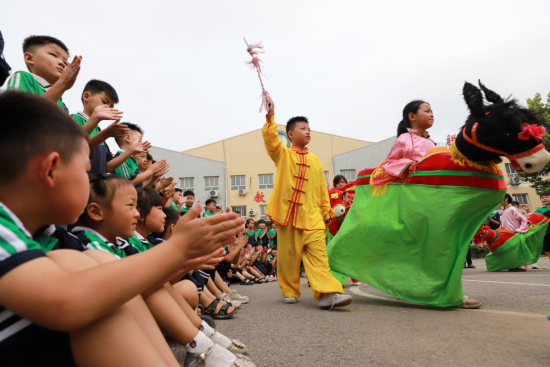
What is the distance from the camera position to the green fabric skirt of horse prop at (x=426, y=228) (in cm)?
321

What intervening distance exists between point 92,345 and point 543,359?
1.86 metres

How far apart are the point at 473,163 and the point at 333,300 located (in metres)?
1.78

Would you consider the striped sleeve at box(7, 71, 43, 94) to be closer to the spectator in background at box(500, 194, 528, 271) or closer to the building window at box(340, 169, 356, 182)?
the spectator in background at box(500, 194, 528, 271)

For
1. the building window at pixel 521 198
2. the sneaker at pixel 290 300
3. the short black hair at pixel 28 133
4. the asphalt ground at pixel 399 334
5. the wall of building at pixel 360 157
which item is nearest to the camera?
the short black hair at pixel 28 133

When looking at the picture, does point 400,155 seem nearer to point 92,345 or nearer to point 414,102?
point 414,102

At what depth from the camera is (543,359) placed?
5.31ft

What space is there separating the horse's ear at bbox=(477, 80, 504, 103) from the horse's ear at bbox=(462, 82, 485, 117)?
104 millimetres

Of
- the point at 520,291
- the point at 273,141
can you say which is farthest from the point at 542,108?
the point at 273,141

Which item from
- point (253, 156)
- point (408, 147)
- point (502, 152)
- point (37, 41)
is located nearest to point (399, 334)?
point (502, 152)

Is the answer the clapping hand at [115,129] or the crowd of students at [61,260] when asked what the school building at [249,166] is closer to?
the clapping hand at [115,129]

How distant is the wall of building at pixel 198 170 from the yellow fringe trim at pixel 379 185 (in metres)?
23.5

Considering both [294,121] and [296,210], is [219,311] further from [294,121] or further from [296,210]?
[294,121]

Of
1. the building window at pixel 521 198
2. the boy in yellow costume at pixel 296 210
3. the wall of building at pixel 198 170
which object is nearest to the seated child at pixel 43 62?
the boy in yellow costume at pixel 296 210

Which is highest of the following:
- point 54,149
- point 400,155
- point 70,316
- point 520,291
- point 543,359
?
point 400,155
